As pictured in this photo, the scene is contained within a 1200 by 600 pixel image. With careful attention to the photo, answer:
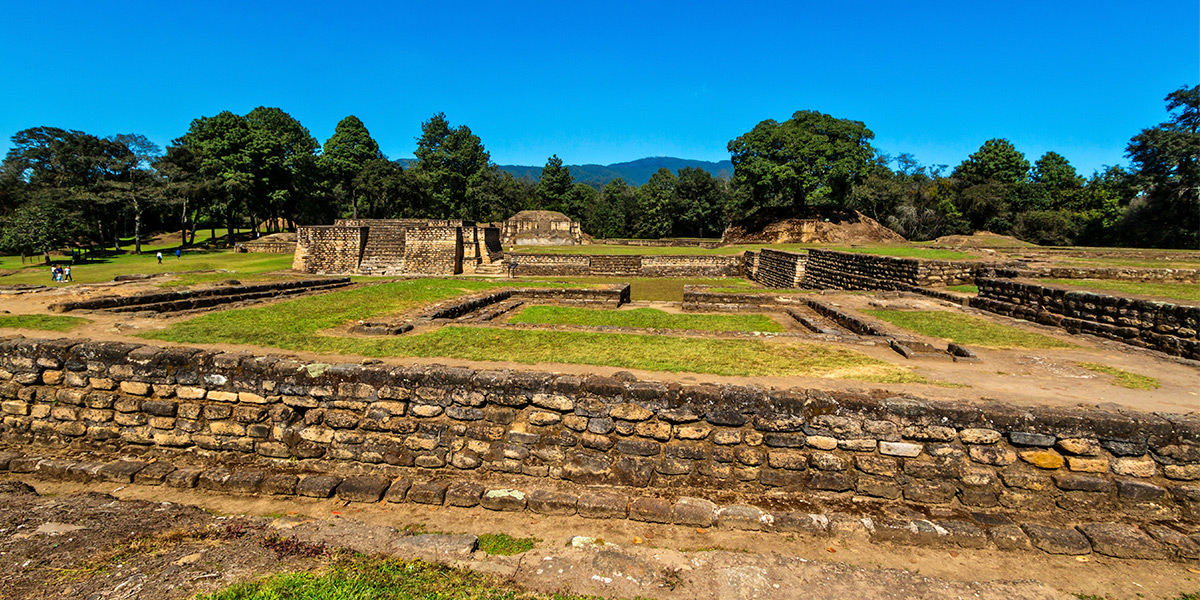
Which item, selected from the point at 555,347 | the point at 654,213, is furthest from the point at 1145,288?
the point at 654,213

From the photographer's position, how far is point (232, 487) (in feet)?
14.7

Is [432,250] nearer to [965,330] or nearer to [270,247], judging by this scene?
[270,247]

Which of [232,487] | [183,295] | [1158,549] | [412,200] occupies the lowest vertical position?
[232,487]

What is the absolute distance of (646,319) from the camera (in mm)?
9609

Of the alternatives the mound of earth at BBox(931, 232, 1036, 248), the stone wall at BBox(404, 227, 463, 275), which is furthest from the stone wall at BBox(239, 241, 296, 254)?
the mound of earth at BBox(931, 232, 1036, 248)

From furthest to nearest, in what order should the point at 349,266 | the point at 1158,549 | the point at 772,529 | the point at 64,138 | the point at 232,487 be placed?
the point at 64,138
the point at 349,266
the point at 232,487
the point at 772,529
the point at 1158,549

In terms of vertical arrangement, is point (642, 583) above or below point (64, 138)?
below

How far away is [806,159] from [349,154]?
134ft

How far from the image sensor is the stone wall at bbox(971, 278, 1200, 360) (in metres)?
6.43

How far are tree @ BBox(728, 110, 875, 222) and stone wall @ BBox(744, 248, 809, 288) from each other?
15.2 metres

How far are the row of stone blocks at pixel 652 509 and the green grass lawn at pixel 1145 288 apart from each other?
7.12 m

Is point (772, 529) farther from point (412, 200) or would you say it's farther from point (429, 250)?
point (412, 200)

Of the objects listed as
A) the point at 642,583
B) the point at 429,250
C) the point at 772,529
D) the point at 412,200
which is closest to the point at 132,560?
the point at 642,583

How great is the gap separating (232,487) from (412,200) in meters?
49.3
